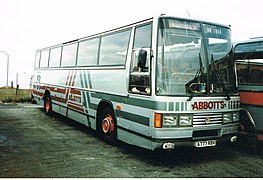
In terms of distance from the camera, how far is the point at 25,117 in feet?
41.8

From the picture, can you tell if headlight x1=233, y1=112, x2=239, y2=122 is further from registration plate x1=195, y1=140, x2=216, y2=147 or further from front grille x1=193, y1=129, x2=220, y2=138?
registration plate x1=195, y1=140, x2=216, y2=147

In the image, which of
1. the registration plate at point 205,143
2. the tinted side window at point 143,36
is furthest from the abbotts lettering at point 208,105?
the tinted side window at point 143,36

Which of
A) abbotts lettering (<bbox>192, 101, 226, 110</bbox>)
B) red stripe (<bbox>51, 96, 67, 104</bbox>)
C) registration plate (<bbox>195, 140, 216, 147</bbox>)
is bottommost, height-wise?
registration plate (<bbox>195, 140, 216, 147</bbox>)

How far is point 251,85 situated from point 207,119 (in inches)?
79.4

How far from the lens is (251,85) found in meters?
7.40

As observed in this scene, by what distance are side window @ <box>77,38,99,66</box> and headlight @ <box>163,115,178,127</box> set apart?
3.84 metres

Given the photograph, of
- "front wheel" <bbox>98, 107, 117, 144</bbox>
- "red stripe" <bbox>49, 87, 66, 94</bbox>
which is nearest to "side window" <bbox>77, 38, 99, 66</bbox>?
"red stripe" <bbox>49, 87, 66, 94</bbox>

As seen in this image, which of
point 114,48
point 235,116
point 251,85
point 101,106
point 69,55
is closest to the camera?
point 235,116

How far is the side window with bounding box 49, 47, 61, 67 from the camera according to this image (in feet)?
41.1

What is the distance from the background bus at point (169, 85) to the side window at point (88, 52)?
0.93 m

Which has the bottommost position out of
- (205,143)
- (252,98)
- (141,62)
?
(205,143)

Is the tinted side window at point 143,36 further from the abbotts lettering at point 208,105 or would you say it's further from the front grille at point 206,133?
the front grille at point 206,133

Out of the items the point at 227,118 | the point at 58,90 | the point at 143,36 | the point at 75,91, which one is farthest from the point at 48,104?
the point at 227,118

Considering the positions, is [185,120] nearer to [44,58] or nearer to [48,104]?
[48,104]
